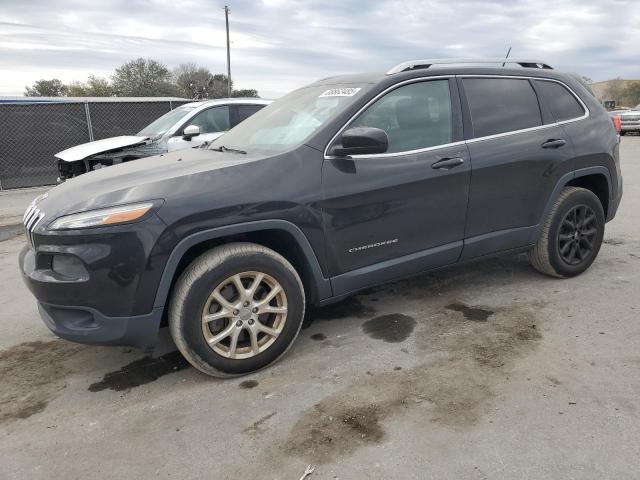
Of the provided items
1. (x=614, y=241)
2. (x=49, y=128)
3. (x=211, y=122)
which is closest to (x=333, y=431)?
(x=614, y=241)

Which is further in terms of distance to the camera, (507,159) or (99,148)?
(99,148)

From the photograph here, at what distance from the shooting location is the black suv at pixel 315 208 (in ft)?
8.74

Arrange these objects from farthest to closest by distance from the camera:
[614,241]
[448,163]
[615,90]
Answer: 1. [615,90]
2. [614,241]
3. [448,163]

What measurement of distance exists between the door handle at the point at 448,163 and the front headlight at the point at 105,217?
1.86 m

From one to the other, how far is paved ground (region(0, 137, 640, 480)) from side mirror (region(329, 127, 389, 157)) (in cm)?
125

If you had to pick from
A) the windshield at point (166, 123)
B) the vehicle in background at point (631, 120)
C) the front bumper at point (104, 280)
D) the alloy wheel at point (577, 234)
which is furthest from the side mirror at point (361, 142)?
the vehicle in background at point (631, 120)

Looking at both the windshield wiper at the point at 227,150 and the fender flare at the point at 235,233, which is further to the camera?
the windshield wiper at the point at 227,150

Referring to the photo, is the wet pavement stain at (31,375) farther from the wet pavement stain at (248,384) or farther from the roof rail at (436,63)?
the roof rail at (436,63)

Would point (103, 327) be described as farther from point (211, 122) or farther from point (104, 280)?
point (211, 122)

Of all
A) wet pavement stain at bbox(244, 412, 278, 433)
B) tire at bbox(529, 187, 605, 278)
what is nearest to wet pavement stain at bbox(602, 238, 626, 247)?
→ tire at bbox(529, 187, 605, 278)

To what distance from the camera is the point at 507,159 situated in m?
3.70

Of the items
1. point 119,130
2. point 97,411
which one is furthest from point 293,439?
point 119,130

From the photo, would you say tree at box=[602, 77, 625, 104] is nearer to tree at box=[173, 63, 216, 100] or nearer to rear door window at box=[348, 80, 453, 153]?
tree at box=[173, 63, 216, 100]

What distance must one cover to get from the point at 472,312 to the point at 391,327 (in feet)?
2.21
